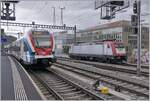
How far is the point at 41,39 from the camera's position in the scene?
774 inches

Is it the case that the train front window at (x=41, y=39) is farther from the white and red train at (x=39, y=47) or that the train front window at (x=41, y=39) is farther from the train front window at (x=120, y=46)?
the train front window at (x=120, y=46)

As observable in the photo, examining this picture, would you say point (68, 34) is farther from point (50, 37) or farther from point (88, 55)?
point (50, 37)

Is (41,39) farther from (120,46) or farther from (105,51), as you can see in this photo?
(120,46)

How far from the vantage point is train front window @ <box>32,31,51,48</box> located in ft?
63.6

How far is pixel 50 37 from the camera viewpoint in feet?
65.3

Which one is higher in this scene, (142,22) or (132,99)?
(142,22)

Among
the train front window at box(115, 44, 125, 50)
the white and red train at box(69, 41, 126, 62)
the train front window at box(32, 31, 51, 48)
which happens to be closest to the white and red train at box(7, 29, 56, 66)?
the train front window at box(32, 31, 51, 48)

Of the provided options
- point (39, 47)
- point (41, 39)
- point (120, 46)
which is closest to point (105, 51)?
point (120, 46)

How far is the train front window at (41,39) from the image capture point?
19375 mm

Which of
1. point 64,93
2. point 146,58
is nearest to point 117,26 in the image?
point 146,58

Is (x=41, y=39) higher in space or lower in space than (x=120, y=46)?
higher

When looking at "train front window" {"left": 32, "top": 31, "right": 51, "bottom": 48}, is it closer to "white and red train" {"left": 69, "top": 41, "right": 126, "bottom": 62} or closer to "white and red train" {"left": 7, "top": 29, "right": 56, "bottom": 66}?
"white and red train" {"left": 7, "top": 29, "right": 56, "bottom": 66}

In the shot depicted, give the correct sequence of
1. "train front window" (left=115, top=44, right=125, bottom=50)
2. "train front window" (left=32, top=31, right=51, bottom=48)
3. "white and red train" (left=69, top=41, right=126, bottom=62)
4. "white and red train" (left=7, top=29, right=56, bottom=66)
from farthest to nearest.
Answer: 1. "train front window" (left=115, top=44, right=125, bottom=50)
2. "white and red train" (left=69, top=41, right=126, bottom=62)
3. "train front window" (left=32, top=31, right=51, bottom=48)
4. "white and red train" (left=7, top=29, right=56, bottom=66)

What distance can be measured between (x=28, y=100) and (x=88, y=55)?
29.4 metres
